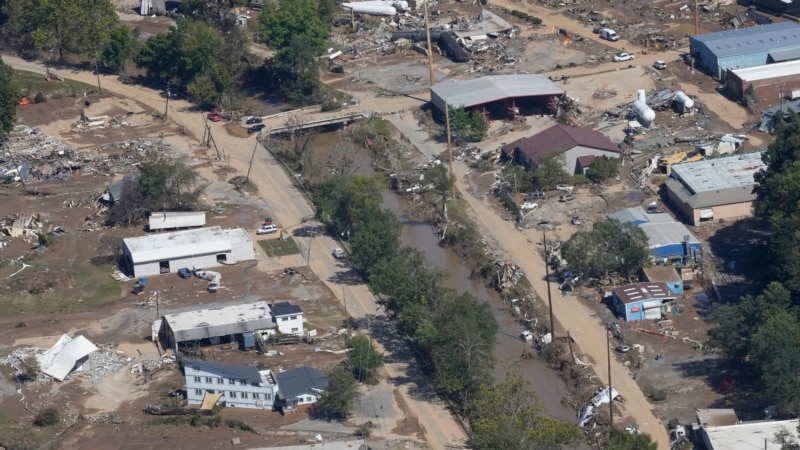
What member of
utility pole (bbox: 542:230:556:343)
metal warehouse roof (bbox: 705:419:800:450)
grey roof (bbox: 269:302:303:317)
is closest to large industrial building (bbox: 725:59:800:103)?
utility pole (bbox: 542:230:556:343)

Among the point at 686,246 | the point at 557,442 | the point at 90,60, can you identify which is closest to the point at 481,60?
the point at 90,60

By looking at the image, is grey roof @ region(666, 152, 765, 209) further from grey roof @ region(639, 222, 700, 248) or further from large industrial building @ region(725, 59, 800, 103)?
large industrial building @ region(725, 59, 800, 103)

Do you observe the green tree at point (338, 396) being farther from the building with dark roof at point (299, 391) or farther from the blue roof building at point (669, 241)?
the blue roof building at point (669, 241)

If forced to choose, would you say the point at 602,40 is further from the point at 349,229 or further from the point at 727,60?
the point at 349,229

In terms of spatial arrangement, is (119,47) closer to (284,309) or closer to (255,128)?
(255,128)

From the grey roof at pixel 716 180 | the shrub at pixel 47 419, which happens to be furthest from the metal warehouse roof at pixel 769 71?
the shrub at pixel 47 419

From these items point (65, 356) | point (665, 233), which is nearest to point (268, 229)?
point (65, 356)
